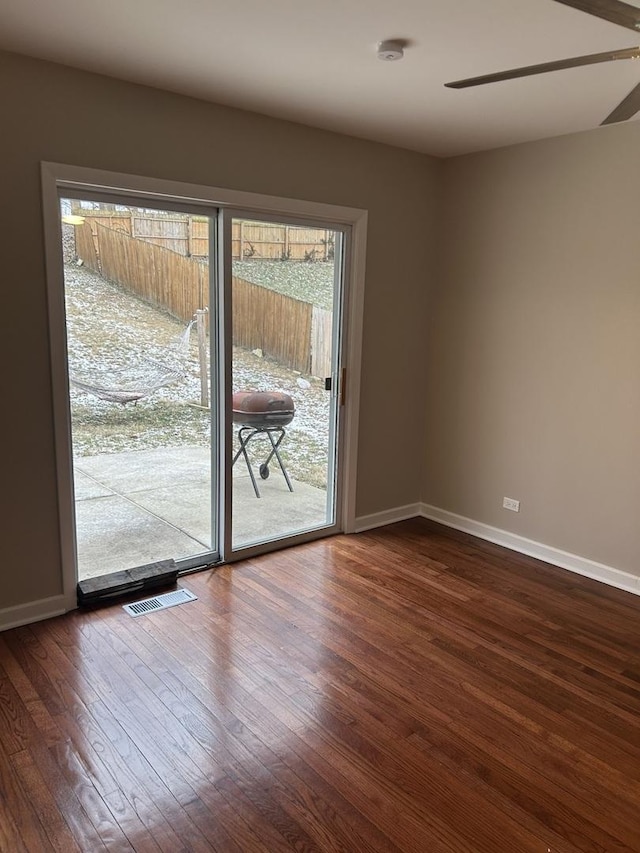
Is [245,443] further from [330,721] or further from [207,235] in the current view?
[330,721]

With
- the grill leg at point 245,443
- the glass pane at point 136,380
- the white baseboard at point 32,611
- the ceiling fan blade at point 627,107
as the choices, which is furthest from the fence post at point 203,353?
the ceiling fan blade at point 627,107

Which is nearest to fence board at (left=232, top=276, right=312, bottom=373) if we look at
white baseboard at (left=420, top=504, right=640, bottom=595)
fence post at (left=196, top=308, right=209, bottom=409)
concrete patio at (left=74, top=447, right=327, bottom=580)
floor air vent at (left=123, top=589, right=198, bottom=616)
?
fence post at (left=196, top=308, right=209, bottom=409)

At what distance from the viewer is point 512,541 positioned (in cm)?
415

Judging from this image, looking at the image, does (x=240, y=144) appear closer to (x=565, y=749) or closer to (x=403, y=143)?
(x=403, y=143)

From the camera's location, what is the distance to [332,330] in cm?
404

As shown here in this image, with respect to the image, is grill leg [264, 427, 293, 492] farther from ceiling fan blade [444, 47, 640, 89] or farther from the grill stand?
ceiling fan blade [444, 47, 640, 89]

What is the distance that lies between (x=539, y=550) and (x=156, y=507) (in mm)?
2417

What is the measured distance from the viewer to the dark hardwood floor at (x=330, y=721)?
1.89 meters

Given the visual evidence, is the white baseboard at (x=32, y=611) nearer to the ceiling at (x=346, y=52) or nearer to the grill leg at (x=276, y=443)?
the grill leg at (x=276, y=443)

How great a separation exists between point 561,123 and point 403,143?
0.97 meters

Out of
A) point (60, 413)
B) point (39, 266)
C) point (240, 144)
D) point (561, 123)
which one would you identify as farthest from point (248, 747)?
point (561, 123)

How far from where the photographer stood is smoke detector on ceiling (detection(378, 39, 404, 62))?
238cm

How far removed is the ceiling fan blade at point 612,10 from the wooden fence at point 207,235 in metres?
2.19

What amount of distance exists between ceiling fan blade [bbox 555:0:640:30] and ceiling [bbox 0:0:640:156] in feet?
1.38
